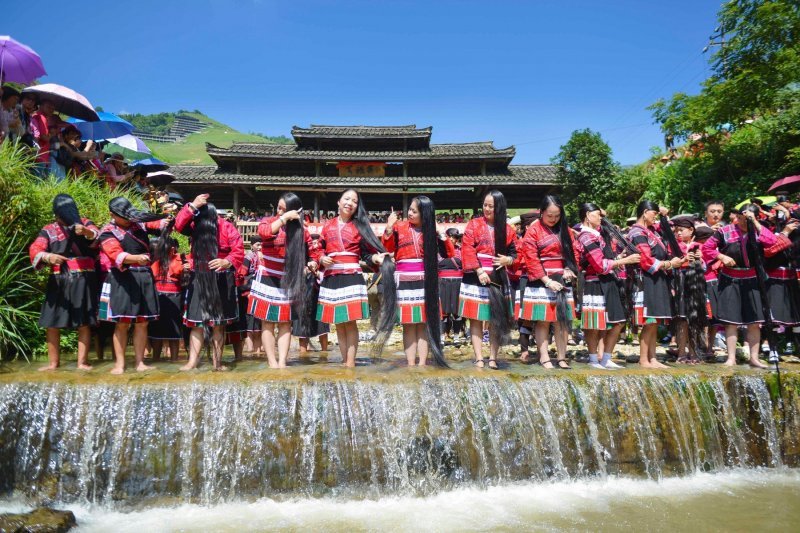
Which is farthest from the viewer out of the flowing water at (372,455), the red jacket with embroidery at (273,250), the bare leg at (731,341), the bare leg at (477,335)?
the bare leg at (731,341)

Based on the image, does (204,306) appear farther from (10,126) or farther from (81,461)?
(10,126)

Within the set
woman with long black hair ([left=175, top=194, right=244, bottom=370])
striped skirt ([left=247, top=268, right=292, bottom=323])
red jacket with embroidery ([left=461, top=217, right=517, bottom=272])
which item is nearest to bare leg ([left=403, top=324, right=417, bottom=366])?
red jacket with embroidery ([left=461, top=217, right=517, bottom=272])

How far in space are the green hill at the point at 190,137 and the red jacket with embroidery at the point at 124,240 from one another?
7430cm

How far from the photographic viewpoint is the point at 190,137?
10406cm

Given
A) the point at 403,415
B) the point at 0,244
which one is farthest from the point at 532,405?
the point at 0,244

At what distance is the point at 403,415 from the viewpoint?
434cm

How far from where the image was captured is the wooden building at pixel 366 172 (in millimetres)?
21812

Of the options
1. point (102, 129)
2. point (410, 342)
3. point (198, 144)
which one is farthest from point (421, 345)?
point (198, 144)

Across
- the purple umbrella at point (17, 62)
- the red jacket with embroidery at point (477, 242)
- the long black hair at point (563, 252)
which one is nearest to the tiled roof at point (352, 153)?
the purple umbrella at point (17, 62)

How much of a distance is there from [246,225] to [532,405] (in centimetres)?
1685

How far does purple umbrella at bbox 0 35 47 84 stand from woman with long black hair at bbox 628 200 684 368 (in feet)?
30.1

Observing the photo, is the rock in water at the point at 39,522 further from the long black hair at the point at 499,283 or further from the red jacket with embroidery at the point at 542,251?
the red jacket with embroidery at the point at 542,251

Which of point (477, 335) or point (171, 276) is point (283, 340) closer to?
point (171, 276)

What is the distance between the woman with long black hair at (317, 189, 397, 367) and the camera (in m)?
4.71
